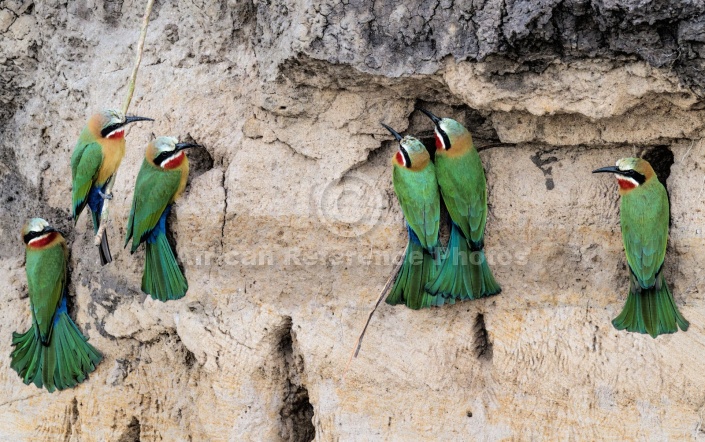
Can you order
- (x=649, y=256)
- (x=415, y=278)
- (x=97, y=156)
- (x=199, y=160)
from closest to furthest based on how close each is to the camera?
(x=649, y=256) → (x=415, y=278) → (x=97, y=156) → (x=199, y=160)

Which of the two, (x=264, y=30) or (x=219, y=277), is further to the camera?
(x=219, y=277)

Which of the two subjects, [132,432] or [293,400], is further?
[132,432]

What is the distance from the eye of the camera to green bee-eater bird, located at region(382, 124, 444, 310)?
2607 millimetres

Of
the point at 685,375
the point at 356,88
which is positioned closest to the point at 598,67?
the point at 356,88

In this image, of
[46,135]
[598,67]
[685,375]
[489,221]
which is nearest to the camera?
[598,67]

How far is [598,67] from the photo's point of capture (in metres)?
2.32

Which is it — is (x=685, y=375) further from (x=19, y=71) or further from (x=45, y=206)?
(x=19, y=71)

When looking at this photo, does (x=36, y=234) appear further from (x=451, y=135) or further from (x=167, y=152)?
(x=451, y=135)

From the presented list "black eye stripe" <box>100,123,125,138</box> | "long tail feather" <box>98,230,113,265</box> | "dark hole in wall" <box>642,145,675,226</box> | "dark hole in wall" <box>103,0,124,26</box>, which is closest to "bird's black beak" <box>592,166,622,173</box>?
"dark hole in wall" <box>642,145,675,226</box>

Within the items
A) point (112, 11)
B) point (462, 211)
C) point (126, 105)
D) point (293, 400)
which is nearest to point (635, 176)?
Result: point (462, 211)

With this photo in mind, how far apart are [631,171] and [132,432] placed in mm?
1940

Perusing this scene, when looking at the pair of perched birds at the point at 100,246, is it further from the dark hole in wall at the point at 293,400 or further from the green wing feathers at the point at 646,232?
the green wing feathers at the point at 646,232

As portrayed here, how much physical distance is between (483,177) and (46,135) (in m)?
1.64

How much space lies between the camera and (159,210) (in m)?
2.78
